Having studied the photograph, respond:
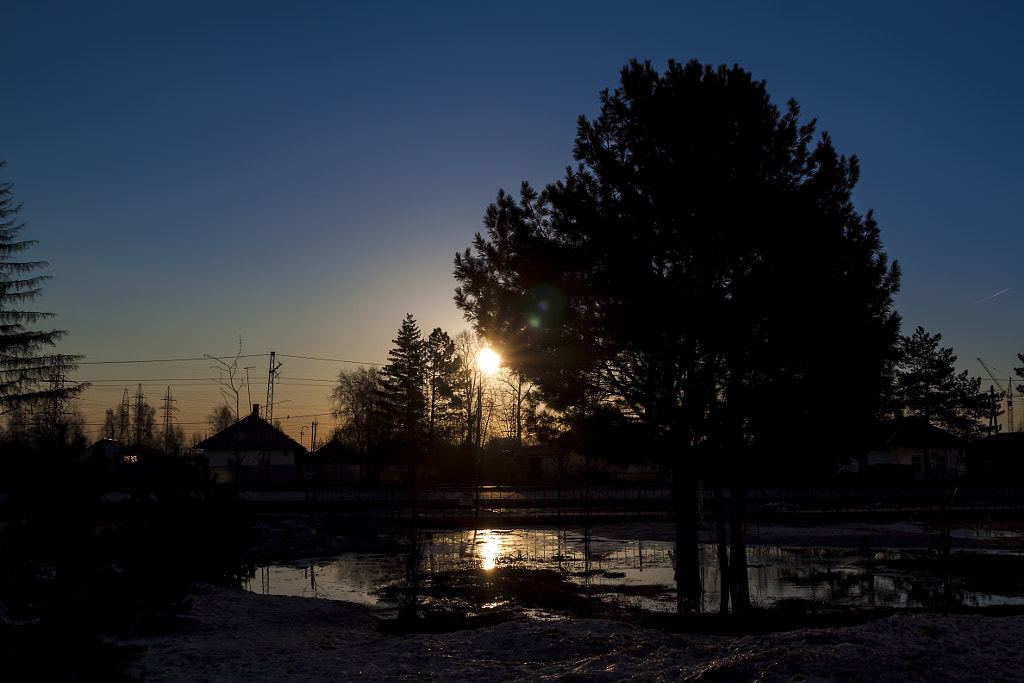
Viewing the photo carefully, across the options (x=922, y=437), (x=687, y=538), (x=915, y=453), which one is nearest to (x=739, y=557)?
(x=687, y=538)

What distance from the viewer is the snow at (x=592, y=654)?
8055 mm

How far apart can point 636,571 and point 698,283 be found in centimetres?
1278

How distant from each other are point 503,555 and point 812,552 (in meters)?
12.7

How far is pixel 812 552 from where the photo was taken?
95.2 feet

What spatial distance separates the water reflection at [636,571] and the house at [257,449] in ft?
100

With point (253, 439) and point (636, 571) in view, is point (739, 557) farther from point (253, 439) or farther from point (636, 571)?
point (253, 439)

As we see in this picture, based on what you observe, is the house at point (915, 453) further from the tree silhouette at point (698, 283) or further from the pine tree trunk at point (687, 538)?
the tree silhouette at point (698, 283)

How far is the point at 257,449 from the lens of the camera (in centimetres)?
5928

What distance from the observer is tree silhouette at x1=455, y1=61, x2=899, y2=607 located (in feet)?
45.5

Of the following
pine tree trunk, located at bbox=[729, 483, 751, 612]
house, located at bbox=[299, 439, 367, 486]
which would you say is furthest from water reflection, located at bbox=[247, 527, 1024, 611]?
house, located at bbox=[299, 439, 367, 486]

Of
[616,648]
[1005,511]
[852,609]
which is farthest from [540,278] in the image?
[1005,511]

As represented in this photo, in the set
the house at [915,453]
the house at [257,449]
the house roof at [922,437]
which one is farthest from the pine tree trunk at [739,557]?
the house roof at [922,437]

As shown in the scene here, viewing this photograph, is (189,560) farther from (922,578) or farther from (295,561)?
(922,578)

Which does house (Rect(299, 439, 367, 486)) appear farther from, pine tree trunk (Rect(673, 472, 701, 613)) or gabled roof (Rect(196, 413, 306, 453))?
pine tree trunk (Rect(673, 472, 701, 613))
